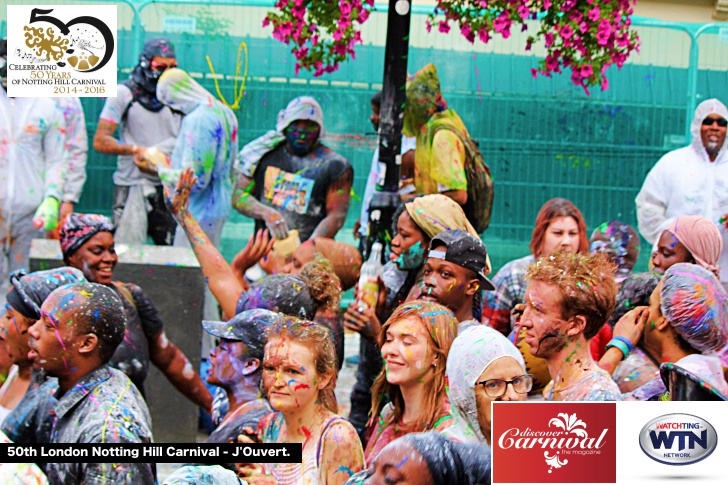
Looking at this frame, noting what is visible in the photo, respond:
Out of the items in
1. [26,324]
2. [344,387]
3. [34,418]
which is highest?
[26,324]

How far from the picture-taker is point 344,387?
536 cm

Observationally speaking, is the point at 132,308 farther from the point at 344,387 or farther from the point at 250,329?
the point at 344,387

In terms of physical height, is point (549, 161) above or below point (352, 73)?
below

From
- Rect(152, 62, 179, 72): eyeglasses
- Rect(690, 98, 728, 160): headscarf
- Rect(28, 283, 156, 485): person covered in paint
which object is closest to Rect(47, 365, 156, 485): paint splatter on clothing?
Rect(28, 283, 156, 485): person covered in paint

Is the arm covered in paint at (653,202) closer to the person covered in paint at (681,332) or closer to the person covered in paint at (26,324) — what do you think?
the person covered in paint at (681,332)

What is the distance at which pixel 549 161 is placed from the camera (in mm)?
6535

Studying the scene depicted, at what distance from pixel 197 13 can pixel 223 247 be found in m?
1.41

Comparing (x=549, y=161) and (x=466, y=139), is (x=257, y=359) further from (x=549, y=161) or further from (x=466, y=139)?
(x=549, y=161)

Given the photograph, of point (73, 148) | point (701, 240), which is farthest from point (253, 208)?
point (701, 240)

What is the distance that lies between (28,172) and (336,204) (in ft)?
4.78

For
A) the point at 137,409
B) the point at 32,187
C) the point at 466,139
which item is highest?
the point at 466,139

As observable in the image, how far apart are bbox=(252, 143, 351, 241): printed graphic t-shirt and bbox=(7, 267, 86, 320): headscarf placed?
1614 mm

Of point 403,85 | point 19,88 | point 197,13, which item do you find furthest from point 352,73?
point 19,88

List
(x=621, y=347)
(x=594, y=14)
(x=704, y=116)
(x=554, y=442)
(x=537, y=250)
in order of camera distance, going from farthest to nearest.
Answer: (x=704, y=116) < (x=537, y=250) < (x=594, y=14) < (x=621, y=347) < (x=554, y=442)
